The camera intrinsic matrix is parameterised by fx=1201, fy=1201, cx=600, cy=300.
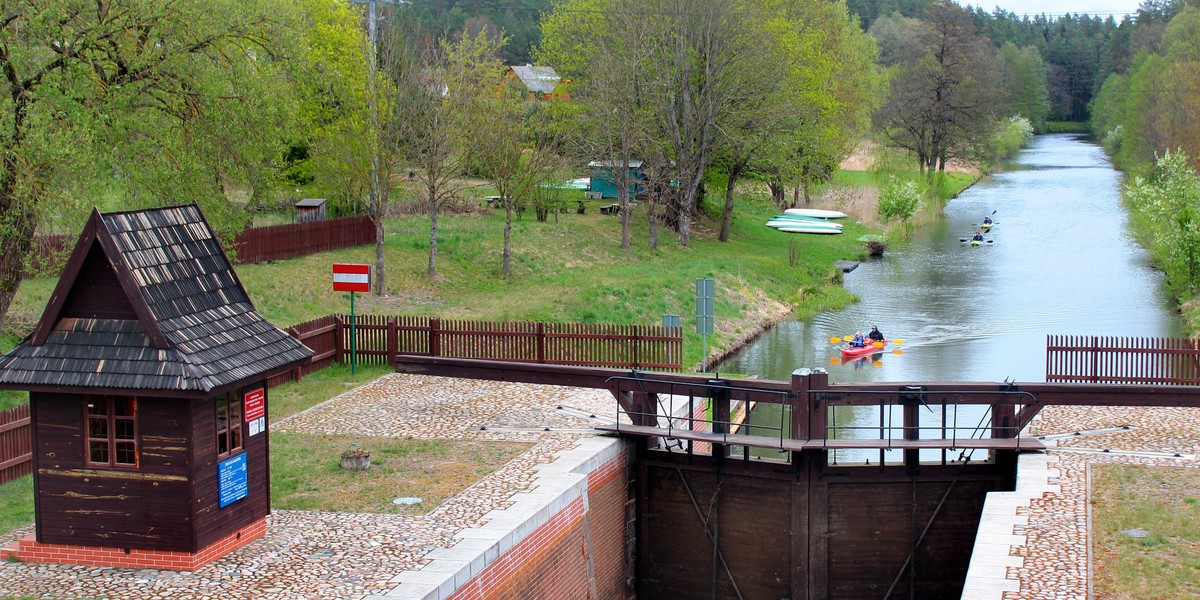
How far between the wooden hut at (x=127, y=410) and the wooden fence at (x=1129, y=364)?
58.7 feet

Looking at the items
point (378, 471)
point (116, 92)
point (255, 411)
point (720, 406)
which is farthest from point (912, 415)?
point (116, 92)

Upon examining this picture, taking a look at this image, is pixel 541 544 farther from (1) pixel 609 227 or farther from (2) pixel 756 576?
(1) pixel 609 227

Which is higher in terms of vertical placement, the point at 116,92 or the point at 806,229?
the point at 116,92

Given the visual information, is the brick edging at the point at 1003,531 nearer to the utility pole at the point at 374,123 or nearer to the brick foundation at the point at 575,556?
the brick foundation at the point at 575,556

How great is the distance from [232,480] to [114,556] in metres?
1.63

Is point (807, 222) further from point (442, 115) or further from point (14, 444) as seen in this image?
point (14, 444)

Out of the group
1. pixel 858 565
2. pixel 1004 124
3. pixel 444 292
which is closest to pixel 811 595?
pixel 858 565

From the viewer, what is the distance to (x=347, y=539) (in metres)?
15.7

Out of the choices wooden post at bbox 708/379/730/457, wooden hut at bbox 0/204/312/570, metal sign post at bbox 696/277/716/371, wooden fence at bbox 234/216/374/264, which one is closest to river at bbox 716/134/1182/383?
wooden post at bbox 708/379/730/457

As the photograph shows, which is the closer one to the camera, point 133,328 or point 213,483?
point 133,328

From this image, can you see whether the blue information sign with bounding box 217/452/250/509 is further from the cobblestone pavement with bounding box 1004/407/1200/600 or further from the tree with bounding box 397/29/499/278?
the tree with bounding box 397/29/499/278

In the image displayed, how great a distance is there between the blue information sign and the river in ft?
43.3

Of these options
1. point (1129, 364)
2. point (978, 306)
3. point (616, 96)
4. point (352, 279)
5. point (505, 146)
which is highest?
point (616, 96)

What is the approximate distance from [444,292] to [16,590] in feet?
87.3
